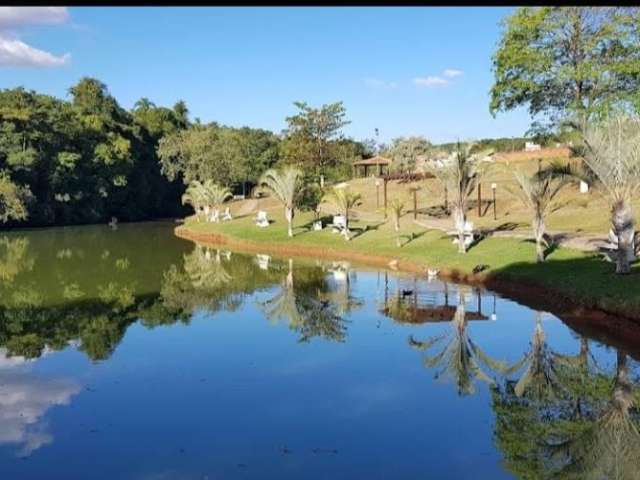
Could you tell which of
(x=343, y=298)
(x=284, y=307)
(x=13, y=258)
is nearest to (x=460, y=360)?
(x=284, y=307)

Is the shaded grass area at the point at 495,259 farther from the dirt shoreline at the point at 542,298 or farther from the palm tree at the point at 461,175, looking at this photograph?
the palm tree at the point at 461,175

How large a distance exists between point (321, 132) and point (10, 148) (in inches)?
1093

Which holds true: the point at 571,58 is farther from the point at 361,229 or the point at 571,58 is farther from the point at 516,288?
the point at 516,288

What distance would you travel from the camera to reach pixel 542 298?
19828 millimetres

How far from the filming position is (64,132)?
71.1 m

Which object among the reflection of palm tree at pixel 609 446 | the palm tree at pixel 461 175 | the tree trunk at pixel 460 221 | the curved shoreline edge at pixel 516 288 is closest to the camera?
the reflection of palm tree at pixel 609 446

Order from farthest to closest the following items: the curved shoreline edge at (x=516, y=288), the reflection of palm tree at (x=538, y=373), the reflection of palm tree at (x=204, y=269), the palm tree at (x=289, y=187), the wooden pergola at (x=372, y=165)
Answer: the wooden pergola at (x=372, y=165)
the palm tree at (x=289, y=187)
the reflection of palm tree at (x=204, y=269)
the curved shoreline edge at (x=516, y=288)
the reflection of palm tree at (x=538, y=373)

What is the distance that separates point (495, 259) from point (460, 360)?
10.7m

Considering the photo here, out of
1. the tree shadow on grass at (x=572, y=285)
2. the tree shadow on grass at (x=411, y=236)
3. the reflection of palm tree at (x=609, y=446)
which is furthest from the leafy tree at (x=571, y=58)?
the reflection of palm tree at (x=609, y=446)

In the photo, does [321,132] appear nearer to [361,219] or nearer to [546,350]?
[361,219]

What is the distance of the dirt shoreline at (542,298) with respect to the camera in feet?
51.0

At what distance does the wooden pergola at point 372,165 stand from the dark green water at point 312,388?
138 ft

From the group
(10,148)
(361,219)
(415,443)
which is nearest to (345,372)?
(415,443)

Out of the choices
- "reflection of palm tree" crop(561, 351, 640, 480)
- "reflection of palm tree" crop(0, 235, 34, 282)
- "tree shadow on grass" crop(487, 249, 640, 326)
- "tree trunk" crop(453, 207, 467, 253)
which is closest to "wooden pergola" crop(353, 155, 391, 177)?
"reflection of palm tree" crop(0, 235, 34, 282)
